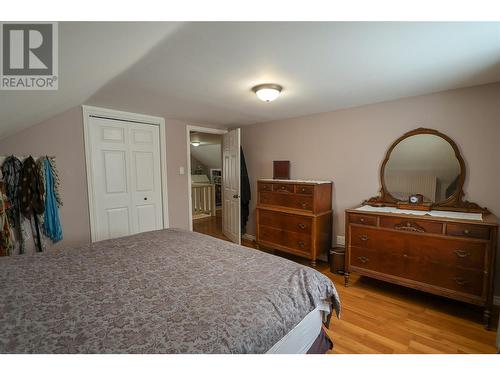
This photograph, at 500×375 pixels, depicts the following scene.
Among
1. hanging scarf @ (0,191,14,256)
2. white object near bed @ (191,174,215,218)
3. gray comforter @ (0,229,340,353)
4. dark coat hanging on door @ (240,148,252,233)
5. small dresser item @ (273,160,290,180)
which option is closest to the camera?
gray comforter @ (0,229,340,353)

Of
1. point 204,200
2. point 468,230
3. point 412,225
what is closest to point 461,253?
point 468,230

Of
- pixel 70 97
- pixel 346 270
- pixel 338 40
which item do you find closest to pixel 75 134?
pixel 70 97

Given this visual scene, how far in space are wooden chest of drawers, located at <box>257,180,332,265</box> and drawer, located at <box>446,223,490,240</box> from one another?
1.24 meters

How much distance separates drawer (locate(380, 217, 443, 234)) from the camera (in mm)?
2012

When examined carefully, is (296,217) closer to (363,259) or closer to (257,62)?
(363,259)

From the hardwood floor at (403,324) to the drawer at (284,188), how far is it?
1.28 m

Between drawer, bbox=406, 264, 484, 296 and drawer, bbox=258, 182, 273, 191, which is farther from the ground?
drawer, bbox=258, 182, 273, 191

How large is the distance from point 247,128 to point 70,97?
8.35 ft

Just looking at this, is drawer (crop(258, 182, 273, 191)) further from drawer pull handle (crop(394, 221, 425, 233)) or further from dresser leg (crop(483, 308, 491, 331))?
dresser leg (crop(483, 308, 491, 331))

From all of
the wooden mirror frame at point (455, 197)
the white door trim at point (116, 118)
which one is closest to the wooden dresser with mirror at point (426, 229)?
the wooden mirror frame at point (455, 197)

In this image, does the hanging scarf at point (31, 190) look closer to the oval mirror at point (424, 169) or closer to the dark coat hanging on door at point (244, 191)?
the dark coat hanging on door at point (244, 191)

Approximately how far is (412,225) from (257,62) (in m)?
1.96

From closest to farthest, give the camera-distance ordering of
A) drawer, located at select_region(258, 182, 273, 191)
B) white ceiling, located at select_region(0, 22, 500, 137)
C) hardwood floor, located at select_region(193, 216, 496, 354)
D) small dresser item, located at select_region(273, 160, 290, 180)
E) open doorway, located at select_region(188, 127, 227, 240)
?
1. white ceiling, located at select_region(0, 22, 500, 137)
2. hardwood floor, located at select_region(193, 216, 496, 354)
3. drawer, located at select_region(258, 182, 273, 191)
4. small dresser item, located at select_region(273, 160, 290, 180)
5. open doorway, located at select_region(188, 127, 227, 240)

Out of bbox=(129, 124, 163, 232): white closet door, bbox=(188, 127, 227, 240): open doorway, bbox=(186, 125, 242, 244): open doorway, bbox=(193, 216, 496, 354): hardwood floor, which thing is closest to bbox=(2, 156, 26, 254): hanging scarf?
bbox=(129, 124, 163, 232): white closet door
